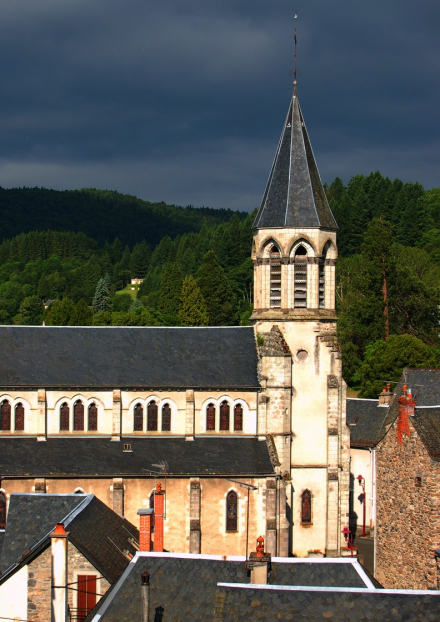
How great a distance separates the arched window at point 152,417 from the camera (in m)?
47.3

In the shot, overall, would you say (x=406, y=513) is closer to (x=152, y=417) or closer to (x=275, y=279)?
(x=152, y=417)

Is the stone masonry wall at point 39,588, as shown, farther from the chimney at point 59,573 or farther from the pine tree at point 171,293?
the pine tree at point 171,293

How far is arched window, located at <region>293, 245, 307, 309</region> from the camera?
162 feet

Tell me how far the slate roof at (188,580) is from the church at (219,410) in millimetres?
17133

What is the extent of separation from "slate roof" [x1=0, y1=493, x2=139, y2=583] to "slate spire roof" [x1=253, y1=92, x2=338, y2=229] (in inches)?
838

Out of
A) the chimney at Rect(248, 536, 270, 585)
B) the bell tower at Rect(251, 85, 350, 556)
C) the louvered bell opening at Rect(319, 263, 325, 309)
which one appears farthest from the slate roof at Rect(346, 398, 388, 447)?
the chimney at Rect(248, 536, 270, 585)

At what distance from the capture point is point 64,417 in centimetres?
4694

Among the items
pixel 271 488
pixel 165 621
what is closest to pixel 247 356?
pixel 271 488

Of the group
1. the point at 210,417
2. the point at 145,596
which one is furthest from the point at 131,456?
the point at 145,596

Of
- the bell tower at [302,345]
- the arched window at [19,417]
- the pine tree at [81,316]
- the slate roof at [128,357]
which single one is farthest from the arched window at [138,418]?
the pine tree at [81,316]

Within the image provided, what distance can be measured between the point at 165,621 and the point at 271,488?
69.0 feet

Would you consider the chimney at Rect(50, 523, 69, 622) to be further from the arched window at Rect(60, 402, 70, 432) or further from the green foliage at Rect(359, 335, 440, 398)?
the green foliage at Rect(359, 335, 440, 398)

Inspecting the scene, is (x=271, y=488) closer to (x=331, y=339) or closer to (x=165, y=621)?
(x=331, y=339)

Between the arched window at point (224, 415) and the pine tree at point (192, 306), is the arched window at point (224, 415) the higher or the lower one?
the lower one
